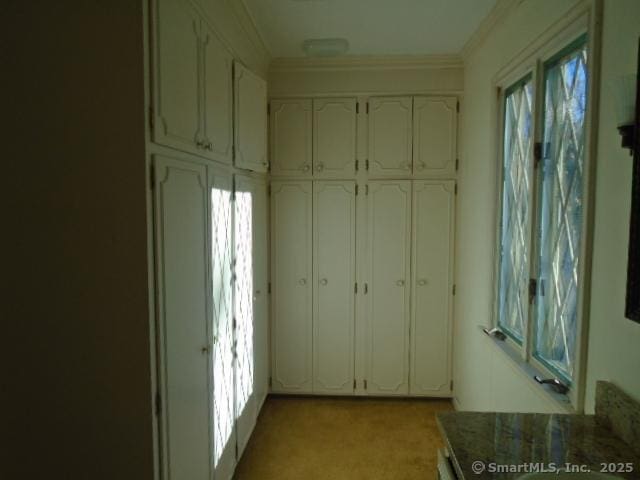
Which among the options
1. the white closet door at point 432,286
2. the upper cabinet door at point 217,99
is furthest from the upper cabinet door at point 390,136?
the upper cabinet door at point 217,99

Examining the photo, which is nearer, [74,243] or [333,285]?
[74,243]

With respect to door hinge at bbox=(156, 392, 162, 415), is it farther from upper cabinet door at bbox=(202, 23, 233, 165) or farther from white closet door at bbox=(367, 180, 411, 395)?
white closet door at bbox=(367, 180, 411, 395)

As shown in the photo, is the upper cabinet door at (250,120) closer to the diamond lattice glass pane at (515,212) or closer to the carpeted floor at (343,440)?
the diamond lattice glass pane at (515,212)

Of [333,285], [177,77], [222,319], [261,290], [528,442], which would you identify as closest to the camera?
[528,442]

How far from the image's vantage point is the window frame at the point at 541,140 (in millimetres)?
1320

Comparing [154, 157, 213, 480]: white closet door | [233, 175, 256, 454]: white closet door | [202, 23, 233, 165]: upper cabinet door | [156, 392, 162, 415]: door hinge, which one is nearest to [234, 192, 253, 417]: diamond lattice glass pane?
[233, 175, 256, 454]: white closet door

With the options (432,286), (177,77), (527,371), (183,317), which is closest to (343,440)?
(432,286)

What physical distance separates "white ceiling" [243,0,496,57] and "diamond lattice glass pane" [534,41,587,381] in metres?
0.87

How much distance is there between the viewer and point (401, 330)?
3215 millimetres

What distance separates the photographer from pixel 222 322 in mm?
2053

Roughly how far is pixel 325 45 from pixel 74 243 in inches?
81.6

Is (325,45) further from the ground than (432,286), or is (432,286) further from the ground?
(325,45)

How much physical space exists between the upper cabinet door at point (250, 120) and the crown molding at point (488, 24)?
1.43 metres

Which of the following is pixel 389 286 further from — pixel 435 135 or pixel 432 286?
pixel 435 135
